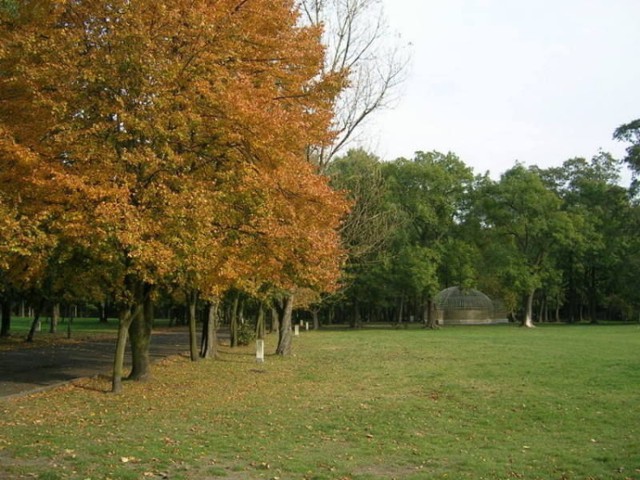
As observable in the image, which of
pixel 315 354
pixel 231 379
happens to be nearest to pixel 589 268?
pixel 315 354

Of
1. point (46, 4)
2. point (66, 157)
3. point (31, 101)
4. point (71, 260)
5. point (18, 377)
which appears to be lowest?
point (18, 377)

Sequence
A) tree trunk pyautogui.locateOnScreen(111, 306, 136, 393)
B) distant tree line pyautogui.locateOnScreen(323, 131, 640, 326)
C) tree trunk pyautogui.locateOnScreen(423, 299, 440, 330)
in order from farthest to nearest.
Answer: tree trunk pyautogui.locateOnScreen(423, 299, 440, 330)
distant tree line pyautogui.locateOnScreen(323, 131, 640, 326)
tree trunk pyautogui.locateOnScreen(111, 306, 136, 393)

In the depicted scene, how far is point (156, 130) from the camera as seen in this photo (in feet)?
42.6

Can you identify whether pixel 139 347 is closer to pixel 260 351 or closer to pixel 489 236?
pixel 260 351

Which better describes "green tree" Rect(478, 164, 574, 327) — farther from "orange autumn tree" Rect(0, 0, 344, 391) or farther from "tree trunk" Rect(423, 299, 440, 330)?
"orange autumn tree" Rect(0, 0, 344, 391)

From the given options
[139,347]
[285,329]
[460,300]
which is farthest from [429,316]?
[139,347]

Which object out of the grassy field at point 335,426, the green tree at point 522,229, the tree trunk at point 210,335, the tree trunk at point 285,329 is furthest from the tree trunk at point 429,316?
the grassy field at point 335,426

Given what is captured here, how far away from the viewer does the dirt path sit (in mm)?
17250

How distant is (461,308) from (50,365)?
60.9 m

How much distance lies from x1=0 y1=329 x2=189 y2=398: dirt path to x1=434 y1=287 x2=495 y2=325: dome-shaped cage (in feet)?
164

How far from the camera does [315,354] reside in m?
29.9

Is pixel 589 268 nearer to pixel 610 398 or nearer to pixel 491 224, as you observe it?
pixel 491 224

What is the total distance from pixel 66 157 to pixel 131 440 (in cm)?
628

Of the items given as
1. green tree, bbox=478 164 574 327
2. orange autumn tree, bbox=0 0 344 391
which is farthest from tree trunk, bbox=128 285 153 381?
green tree, bbox=478 164 574 327
